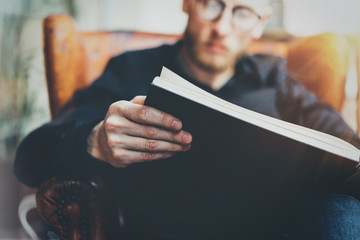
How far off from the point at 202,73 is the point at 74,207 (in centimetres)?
65

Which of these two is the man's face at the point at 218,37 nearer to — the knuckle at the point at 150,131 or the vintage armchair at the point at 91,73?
the vintage armchair at the point at 91,73

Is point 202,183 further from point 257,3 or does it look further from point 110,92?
point 257,3

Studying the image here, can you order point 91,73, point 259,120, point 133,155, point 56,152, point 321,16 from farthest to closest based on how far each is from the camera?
point 321,16
point 91,73
point 56,152
point 133,155
point 259,120

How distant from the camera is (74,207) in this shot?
0.58 meters

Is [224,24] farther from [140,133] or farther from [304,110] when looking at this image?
[140,133]

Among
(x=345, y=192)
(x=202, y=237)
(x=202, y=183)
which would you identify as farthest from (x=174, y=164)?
(x=345, y=192)

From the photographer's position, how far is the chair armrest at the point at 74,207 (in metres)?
0.57

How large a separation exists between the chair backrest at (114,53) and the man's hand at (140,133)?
1.63 feet

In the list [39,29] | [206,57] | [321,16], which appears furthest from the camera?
[321,16]

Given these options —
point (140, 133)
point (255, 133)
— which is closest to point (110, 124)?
point (140, 133)

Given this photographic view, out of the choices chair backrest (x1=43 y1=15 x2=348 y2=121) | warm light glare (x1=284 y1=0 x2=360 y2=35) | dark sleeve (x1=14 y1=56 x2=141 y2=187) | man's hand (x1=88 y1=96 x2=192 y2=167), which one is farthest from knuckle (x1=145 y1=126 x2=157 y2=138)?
warm light glare (x1=284 y1=0 x2=360 y2=35)

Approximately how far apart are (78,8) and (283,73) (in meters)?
1.16

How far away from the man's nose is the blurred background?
570mm

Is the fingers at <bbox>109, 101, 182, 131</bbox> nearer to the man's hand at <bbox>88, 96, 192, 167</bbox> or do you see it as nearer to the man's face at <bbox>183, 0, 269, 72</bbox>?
the man's hand at <bbox>88, 96, 192, 167</bbox>
